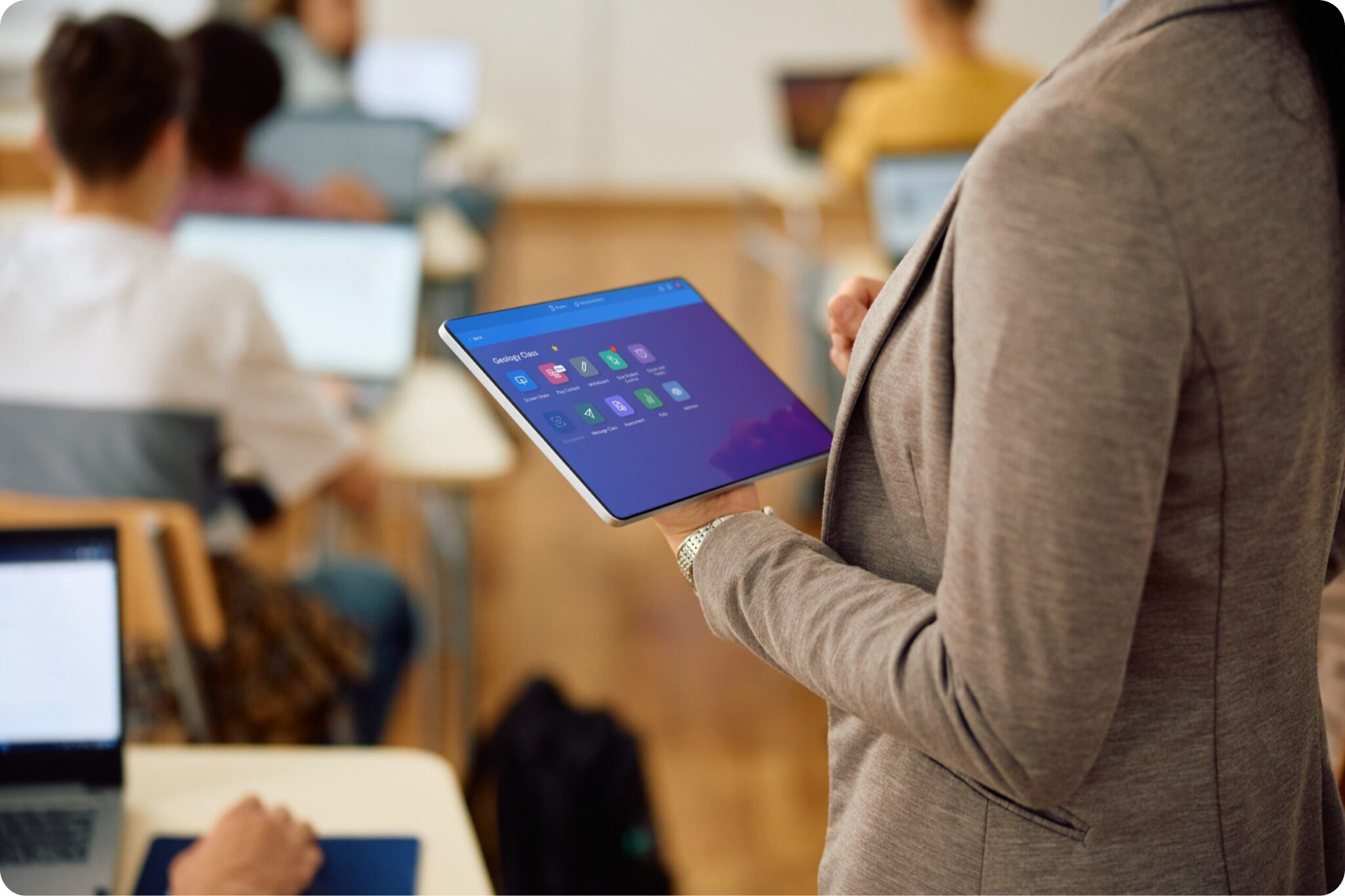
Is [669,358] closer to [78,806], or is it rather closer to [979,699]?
[979,699]

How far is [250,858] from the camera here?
952 millimetres

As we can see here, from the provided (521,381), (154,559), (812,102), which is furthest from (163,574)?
(812,102)

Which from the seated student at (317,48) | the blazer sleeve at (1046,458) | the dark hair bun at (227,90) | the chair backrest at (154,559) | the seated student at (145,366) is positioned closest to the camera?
the blazer sleeve at (1046,458)

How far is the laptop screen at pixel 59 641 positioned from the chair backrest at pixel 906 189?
2178 mm

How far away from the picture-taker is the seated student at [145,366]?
1.58m

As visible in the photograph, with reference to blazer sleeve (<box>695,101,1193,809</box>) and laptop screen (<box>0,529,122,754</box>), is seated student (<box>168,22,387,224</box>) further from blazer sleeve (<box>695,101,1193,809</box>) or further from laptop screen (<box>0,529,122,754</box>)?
blazer sleeve (<box>695,101,1193,809</box>)

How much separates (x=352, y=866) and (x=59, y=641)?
1.05 ft

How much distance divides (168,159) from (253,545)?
0.98 meters

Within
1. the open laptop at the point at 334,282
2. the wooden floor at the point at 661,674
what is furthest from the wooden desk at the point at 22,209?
the wooden floor at the point at 661,674

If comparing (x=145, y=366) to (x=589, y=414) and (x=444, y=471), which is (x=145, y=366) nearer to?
(x=444, y=471)

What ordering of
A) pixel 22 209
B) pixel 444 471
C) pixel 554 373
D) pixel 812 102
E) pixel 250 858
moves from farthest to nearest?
pixel 812 102 < pixel 22 209 < pixel 444 471 < pixel 250 858 < pixel 554 373

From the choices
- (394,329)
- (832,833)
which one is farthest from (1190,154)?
(394,329)

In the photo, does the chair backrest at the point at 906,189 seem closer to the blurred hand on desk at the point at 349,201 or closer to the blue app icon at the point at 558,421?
the blurred hand on desk at the point at 349,201

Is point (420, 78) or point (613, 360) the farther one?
point (420, 78)
